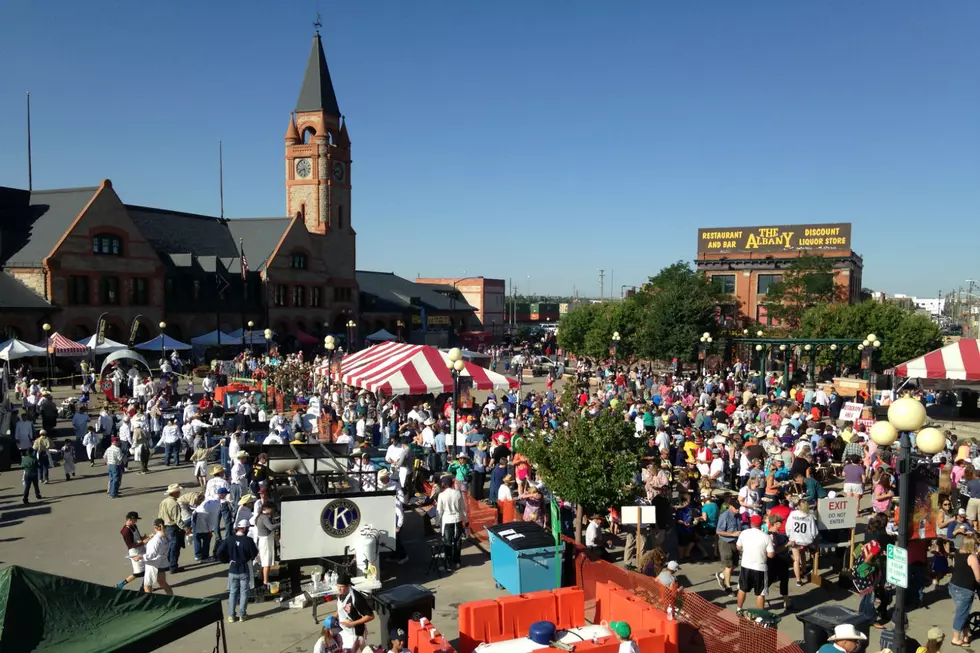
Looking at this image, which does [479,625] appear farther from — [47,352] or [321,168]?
[321,168]

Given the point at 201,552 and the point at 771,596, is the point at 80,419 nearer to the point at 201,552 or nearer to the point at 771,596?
the point at 201,552

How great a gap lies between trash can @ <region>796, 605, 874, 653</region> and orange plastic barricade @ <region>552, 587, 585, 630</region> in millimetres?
2627

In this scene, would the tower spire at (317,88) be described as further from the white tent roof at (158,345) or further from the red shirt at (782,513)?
the red shirt at (782,513)

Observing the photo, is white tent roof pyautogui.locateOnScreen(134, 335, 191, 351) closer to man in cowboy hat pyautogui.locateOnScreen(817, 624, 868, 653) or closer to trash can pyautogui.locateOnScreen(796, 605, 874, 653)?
trash can pyautogui.locateOnScreen(796, 605, 874, 653)

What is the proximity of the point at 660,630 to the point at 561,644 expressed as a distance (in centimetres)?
140

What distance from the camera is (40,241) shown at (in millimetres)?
41531

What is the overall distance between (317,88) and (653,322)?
33.9 m

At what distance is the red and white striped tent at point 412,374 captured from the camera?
22312 mm

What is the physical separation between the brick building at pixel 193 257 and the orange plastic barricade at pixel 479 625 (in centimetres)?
3830

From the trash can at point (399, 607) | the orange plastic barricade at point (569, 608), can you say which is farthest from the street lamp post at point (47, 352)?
the orange plastic barricade at point (569, 608)

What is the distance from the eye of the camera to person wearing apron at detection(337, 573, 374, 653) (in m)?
8.31

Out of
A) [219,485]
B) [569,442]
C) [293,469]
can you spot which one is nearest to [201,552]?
[219,485]

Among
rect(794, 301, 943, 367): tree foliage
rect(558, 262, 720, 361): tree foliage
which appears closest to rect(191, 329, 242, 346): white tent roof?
rect(558, 262, 720, 361): tree foliage

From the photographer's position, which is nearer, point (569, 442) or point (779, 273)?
point (569, 442)
